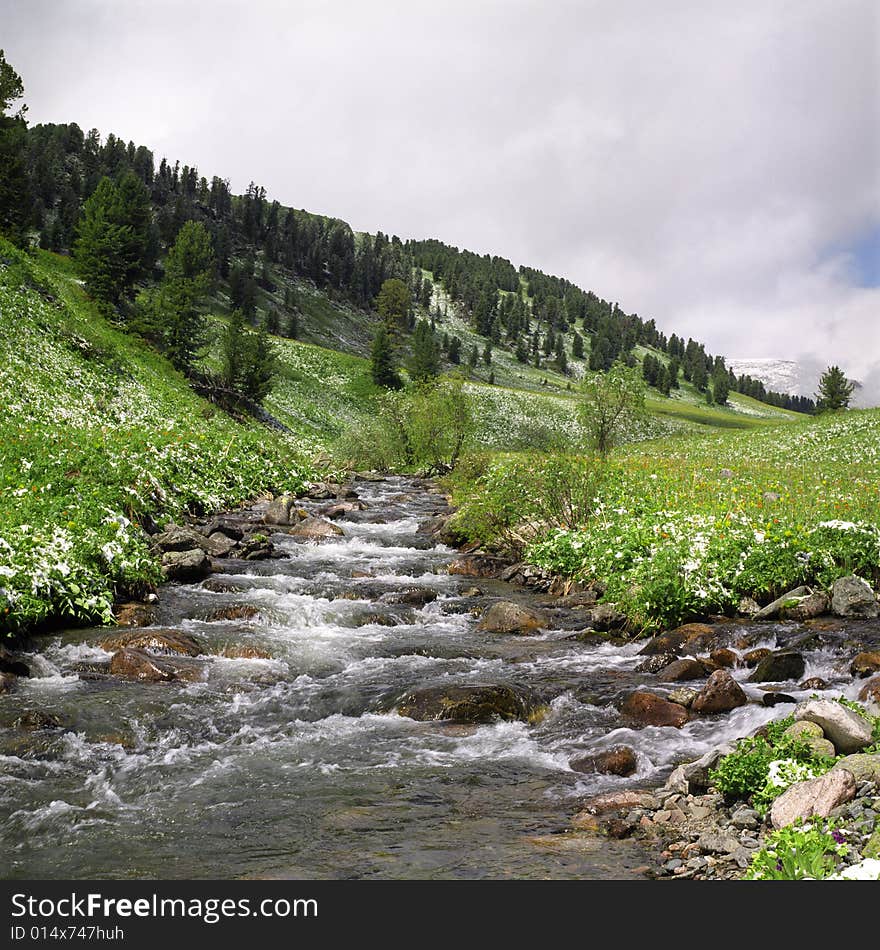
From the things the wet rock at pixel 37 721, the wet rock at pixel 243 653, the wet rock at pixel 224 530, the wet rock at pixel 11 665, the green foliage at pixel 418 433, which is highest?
the green foliage at pixel 418 433

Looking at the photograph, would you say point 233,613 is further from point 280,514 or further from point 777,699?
point 280,514

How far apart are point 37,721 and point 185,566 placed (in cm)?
781

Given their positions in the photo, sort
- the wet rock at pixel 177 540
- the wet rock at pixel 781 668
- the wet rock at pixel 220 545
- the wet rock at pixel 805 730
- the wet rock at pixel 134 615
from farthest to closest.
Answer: the wet rock at pixel 220 545 < the wet rock at pixel 177 540 < the wet rock at pixel 134 615 < the wet rock at pixel 781 668 < the wet rock at pixel 805 730

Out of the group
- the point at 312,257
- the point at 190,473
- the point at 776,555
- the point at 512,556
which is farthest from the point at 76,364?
the point at 312,257

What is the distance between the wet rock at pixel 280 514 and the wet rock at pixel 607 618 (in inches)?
554

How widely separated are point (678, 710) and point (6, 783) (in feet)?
25.7

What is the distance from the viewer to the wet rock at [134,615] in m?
13.0

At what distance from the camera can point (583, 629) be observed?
557 inches

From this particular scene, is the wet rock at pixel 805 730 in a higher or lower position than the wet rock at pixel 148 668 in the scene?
higher

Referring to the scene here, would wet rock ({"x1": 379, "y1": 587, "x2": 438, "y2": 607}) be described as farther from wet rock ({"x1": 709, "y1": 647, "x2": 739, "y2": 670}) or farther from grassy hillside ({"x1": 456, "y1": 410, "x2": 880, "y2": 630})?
wet rock ({"x1": 709, "y1": 647, "x2": 739, "y2": 670})

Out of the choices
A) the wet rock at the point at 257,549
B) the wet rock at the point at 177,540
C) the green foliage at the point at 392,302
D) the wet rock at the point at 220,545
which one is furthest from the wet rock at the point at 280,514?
the green foliage at the point at 392,302

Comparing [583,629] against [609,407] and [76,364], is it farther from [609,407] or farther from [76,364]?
[76,364]

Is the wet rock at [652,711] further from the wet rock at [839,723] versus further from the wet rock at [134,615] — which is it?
the wet rock at [134,615]

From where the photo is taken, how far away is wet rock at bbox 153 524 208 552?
703 inches
